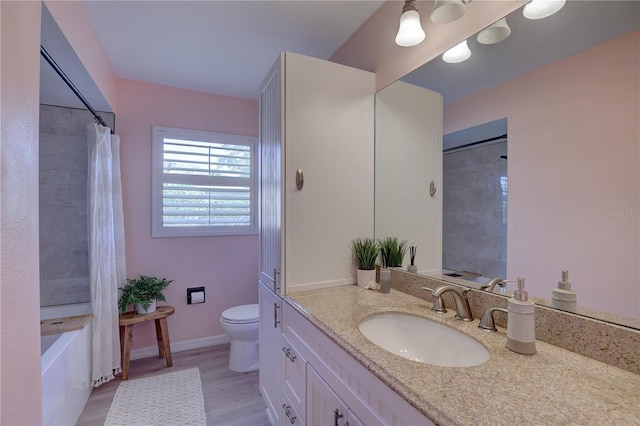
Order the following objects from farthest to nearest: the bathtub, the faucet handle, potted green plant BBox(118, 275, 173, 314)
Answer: potted green plant BBox(118, 275, 173, 314) → the bathtub → the faucet handle

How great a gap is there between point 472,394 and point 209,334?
2760mm

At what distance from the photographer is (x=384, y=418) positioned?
0.77 meters

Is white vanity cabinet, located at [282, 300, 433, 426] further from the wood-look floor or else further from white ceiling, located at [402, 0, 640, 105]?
white ceiling, located at [402, 0, 640, 105]

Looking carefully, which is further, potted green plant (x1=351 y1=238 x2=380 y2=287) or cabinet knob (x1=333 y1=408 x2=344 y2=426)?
potted green plant (x1=351 y1=238 x2=380 y2=287)

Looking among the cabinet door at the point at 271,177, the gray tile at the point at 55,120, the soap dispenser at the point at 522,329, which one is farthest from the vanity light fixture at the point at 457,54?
the gray tile at the point at 55,120

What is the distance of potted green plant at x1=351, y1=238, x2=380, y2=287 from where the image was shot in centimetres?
167

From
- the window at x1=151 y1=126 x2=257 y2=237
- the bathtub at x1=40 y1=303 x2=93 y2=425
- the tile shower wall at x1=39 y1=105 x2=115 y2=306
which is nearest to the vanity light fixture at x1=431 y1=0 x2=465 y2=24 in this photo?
the window at x1=151 y1=126 x2=257 y2=237

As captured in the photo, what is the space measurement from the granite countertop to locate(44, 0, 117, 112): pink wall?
6.21ft

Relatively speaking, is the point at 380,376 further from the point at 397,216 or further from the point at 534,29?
the point at 534,29

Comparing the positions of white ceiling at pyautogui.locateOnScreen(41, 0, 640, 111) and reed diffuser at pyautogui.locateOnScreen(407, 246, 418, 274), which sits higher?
white ceiling at pyautogui.locateOnScreen(41, 0, 640, 111)

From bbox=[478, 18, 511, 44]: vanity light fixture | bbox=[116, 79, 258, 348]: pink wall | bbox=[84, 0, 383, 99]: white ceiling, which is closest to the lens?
bbox=[478, 18, 511, 44]: vanity light fixture

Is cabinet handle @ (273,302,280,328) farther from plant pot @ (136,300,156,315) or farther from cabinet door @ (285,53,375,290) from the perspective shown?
plant pot @ (136,300,156,315)

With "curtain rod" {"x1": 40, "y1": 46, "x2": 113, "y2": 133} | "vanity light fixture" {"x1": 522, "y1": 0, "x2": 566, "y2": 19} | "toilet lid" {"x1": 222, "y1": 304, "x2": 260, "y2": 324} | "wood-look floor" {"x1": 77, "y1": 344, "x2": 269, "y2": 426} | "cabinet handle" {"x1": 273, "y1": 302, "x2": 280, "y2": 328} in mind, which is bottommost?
"wood-look floor" {"x1": 77, "y1": 344, "x2": 269, "y2": 426}

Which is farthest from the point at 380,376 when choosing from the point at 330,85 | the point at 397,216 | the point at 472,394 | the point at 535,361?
the point at 330,85
